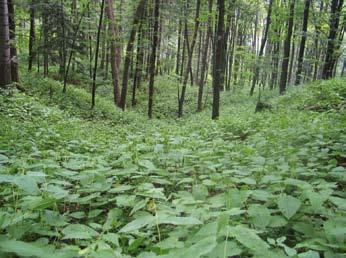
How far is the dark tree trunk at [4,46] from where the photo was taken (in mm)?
8875

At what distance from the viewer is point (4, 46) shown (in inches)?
363

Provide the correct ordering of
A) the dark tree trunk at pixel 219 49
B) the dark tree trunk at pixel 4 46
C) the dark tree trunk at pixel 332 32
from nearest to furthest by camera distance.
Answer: the dark tree trunk at pixel 4 46
the dark tree trunk at pixel 219 49
the dark tree trunk at pixel 332 32

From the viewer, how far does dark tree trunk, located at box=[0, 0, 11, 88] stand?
8875 mm

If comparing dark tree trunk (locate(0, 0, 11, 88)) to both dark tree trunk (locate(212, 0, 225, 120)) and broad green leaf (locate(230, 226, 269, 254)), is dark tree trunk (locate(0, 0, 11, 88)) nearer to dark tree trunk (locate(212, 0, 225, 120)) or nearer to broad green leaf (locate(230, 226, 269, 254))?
dark tree trunk (locate(212, 0, 225, 120))

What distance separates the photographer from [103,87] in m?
23.8

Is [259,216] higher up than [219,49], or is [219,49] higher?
[219,49]

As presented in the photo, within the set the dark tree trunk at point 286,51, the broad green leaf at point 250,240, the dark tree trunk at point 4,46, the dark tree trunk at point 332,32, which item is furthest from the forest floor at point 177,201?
the dark tree trunk at point 286,51

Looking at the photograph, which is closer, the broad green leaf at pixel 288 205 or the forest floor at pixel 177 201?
the forest floor at pixel 177 201

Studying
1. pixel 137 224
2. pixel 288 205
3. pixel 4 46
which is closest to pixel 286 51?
pixel 4 46

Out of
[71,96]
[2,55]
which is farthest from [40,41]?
[2,55]

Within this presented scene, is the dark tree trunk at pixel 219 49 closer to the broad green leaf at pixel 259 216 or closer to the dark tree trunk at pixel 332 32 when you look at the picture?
the dark tree trunk at pixel 332 32

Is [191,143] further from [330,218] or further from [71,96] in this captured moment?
[71,96]

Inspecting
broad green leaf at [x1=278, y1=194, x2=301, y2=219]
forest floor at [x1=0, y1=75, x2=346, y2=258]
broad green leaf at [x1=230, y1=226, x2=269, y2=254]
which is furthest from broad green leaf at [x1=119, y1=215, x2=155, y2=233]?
broad green leaf at [x1=278, y1=194, x2=301, y2=219]

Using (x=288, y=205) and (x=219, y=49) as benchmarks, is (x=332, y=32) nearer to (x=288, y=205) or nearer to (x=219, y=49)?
(x=219, y=49)
